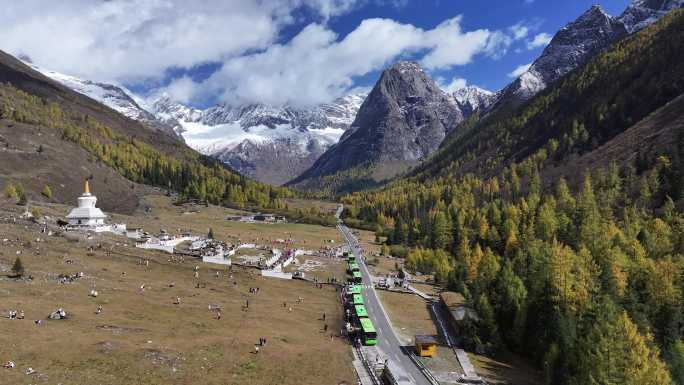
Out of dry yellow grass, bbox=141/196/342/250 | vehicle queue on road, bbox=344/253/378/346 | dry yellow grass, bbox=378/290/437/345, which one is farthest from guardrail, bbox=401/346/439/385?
dry yellow grass, bbox=141/196/342/250

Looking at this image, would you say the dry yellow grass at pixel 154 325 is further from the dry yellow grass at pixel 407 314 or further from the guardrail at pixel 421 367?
the dry yellow grass at pixel 407 314

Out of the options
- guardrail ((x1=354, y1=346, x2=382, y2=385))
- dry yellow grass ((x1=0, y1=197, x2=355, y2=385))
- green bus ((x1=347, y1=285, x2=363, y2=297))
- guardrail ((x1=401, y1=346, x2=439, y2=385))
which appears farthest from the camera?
green bus ((x1=347, y1=285, x2=363, y2=297))

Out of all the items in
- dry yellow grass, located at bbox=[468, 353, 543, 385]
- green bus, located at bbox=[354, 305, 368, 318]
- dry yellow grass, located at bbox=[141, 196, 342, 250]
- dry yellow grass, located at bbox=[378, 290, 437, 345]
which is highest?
dry yellow grass, located at bbox=[141, 196, 342, 250]

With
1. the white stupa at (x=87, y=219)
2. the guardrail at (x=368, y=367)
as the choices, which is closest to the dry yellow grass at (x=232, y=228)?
the white stupa at (x=87, y=219)

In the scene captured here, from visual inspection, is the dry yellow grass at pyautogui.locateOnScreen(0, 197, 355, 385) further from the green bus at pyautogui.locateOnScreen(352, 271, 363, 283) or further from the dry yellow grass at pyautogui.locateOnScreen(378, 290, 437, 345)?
the green bus at pyautogui.locateOnScreen(352, 271, 363, 283)

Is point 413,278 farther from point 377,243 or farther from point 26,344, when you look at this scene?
point 26,344

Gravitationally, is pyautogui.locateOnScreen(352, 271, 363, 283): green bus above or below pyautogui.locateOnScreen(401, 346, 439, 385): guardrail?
above

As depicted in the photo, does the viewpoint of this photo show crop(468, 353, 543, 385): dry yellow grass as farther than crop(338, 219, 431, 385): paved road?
Yes

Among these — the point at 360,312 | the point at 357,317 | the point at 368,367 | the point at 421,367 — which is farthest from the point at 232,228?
the point at 368,367

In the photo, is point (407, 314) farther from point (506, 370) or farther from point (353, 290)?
point (506, 370)

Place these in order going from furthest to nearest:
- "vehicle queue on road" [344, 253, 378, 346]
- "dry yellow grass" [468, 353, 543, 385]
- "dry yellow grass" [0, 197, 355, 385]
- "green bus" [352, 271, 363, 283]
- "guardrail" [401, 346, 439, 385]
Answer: "green bus" [352, 271, 363, 283], "vehicle queue on road" [344, 253, 378, 346], "dry yellow grass" [468, 353, 543, 385], "guardrail" [401, 346, 439, 385], "dry yellow grass" [0, 197, 355, 385]
